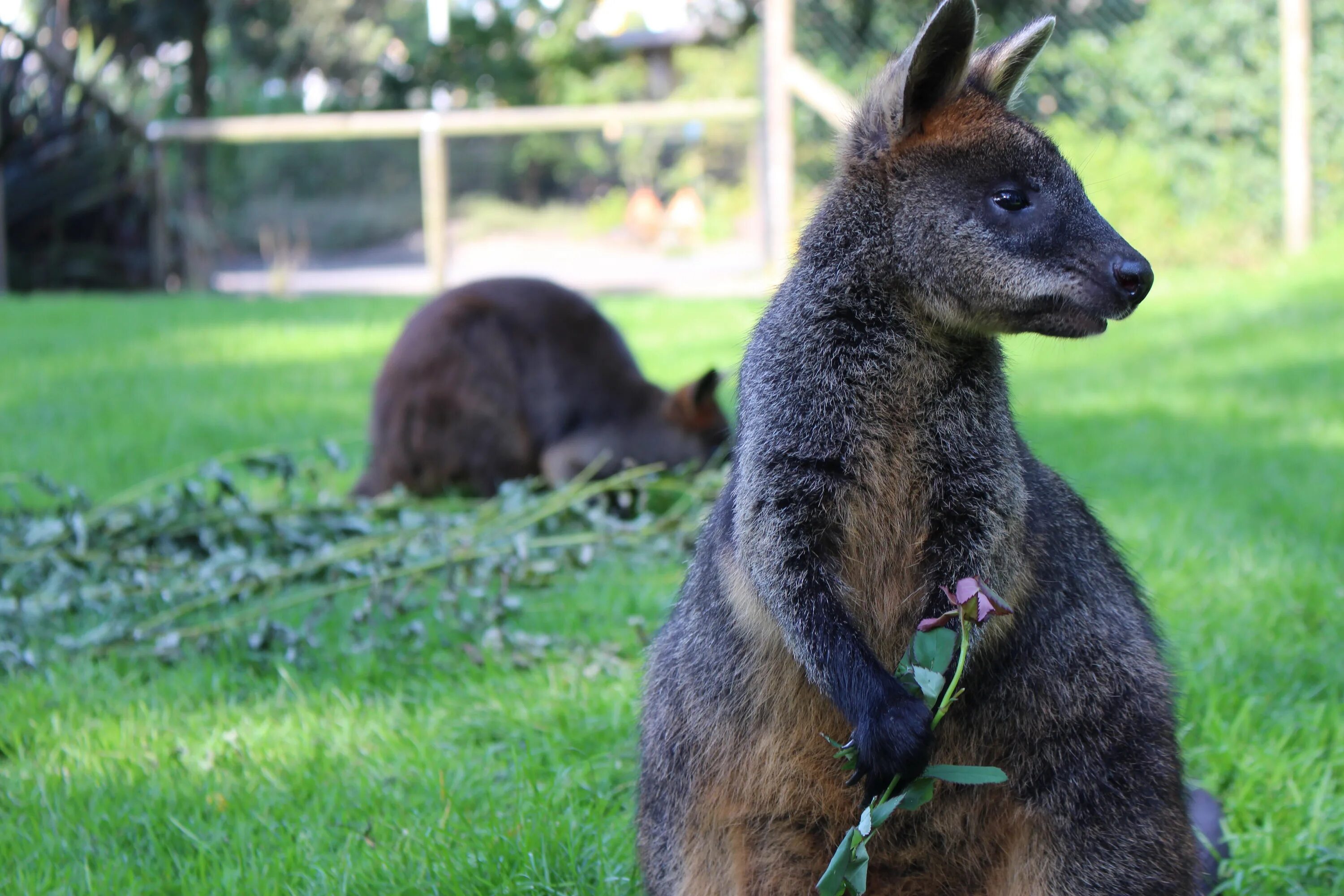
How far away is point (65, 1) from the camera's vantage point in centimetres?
1553

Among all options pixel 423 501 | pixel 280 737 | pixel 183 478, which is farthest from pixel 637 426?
pixel 280 737

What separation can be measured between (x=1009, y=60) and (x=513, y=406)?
13.0 ft

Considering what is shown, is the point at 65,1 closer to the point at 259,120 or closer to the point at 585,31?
the point at 259,120

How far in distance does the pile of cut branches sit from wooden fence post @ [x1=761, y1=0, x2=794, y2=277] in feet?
24.5

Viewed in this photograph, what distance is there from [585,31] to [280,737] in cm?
2440

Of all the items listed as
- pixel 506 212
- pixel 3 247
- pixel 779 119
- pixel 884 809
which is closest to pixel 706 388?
pixel 884 809

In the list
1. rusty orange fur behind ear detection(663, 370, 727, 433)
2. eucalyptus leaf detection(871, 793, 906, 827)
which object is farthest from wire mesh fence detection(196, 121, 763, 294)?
eucalyptus leaf detection(871, 793, 906, 827)

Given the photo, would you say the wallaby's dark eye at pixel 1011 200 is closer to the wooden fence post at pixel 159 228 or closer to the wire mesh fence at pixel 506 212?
the wire mesh fence at pixel 506 212

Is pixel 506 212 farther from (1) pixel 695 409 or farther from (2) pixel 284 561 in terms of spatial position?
(2) pixel 284 561

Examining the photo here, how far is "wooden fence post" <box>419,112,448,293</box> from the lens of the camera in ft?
46.1

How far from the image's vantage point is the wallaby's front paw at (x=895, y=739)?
6.79ft

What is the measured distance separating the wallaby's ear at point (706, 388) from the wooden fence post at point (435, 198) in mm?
8433

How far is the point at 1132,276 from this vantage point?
7.29 feet

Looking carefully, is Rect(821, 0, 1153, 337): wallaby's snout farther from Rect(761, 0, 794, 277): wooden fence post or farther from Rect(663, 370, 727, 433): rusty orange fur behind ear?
Rect(761, 0, 794, 277): wooden fence post
